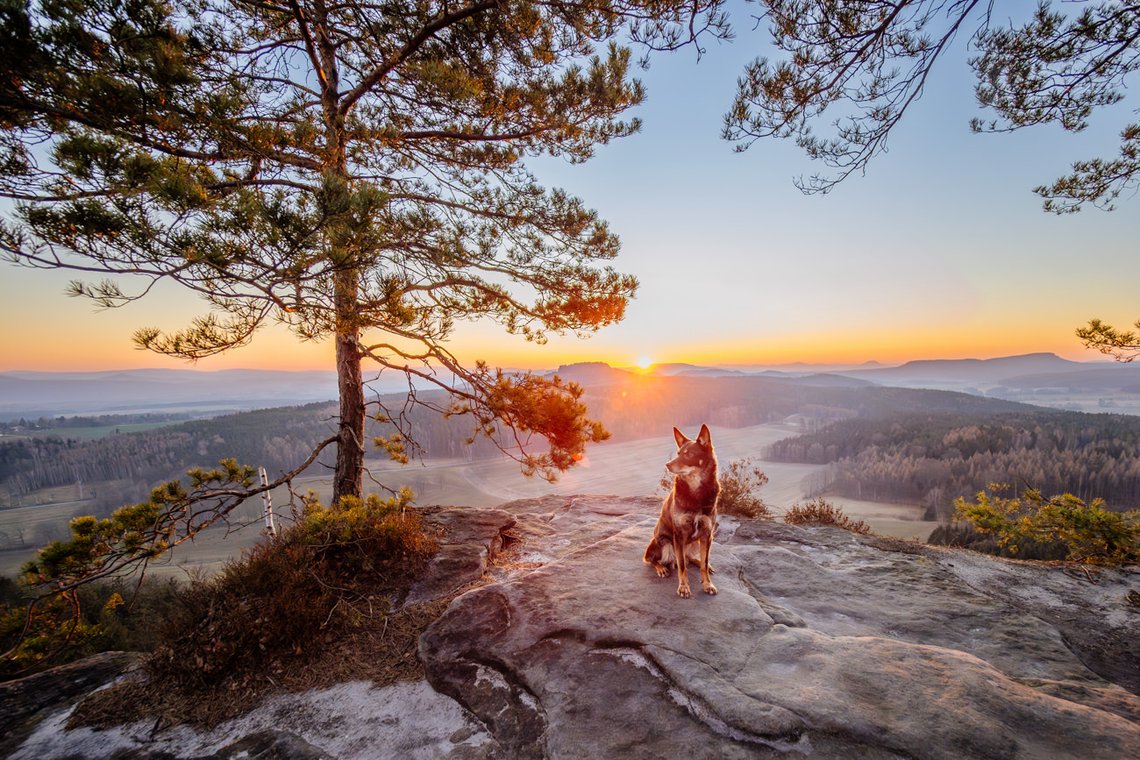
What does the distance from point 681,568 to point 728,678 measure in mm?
1281

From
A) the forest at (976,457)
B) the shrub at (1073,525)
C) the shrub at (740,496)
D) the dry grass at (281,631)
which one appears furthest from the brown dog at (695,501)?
the forest at (976,457)

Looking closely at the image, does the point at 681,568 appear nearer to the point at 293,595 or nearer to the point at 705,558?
the point at 705,558

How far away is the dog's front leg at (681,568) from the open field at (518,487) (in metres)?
27.9

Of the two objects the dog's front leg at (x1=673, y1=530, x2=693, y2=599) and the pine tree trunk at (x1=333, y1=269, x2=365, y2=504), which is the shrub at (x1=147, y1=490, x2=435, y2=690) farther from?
the dog's front leg at (x1=673, y1=530, x2=693, y2=599)

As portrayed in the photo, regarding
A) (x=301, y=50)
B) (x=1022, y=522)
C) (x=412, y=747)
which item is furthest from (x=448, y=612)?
(x=1022, y=522)

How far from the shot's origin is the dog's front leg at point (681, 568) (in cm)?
415

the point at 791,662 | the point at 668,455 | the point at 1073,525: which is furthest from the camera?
the point at 668,455

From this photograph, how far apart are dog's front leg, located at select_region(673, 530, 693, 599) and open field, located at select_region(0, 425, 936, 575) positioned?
27.9 metres

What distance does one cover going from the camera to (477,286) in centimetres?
660

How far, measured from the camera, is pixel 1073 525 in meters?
5.84

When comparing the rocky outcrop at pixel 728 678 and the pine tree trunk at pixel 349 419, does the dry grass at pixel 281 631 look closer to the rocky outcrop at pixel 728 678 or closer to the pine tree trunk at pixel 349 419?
the rocky outcrop at pixel 728 678

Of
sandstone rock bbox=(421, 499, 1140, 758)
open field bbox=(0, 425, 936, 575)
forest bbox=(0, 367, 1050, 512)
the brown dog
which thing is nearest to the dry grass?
sandstone rock bbox=(421, 499, 1140, 758)

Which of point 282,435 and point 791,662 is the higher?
point 791,662

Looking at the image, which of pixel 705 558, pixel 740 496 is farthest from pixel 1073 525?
pixel 705 558
